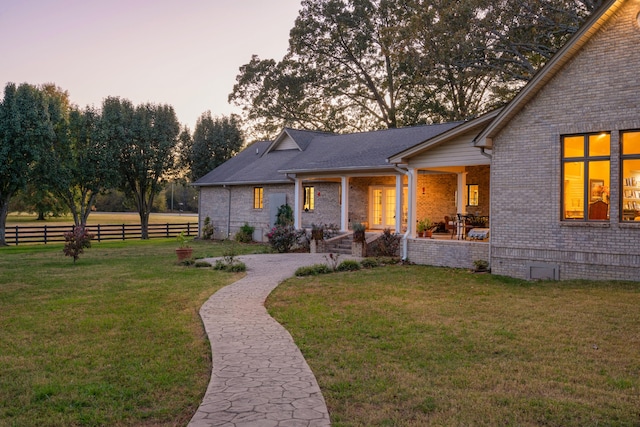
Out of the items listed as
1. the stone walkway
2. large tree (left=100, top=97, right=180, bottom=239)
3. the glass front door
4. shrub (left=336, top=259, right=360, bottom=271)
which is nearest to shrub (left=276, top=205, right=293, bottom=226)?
the glass front door

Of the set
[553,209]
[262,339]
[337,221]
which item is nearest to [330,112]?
[337,221]

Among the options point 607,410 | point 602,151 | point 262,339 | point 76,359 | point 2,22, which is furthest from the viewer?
point 2,22

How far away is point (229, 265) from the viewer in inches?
617

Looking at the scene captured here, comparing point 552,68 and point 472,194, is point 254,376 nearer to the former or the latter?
point 552,68

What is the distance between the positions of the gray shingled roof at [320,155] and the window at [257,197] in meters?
0.68

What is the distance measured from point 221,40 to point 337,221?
361 inches

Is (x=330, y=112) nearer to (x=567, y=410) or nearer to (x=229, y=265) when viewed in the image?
(x=229, y=265)

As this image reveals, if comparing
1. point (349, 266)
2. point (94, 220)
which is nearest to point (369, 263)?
point (349, 266)

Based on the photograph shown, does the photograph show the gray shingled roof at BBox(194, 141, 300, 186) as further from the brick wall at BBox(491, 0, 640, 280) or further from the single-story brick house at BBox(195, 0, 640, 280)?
the brick wall at BBox(491, 0, 640, 280)

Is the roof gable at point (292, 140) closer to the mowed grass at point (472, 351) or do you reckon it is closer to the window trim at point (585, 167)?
the window trim at point (585, 167)

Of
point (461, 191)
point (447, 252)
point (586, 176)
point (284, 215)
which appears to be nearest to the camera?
point (586, 176)

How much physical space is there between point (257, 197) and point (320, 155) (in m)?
4.51

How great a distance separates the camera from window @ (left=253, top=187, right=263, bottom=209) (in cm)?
2746

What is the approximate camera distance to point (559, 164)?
1258cm
